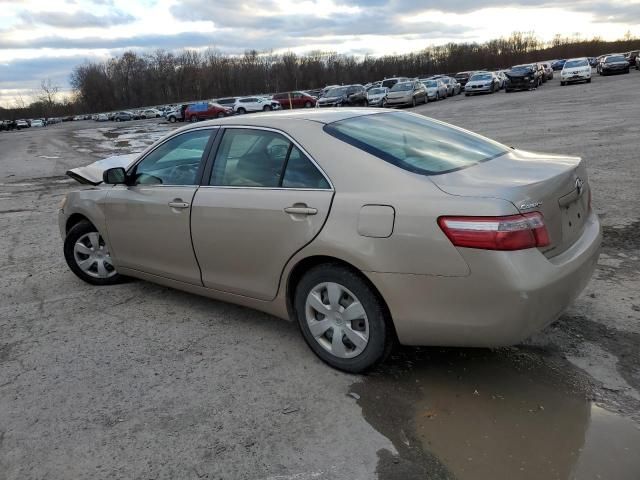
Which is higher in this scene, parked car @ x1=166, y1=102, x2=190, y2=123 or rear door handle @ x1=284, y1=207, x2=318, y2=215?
rear door handle @ x1=284, y1=207, x2=318, y2=215

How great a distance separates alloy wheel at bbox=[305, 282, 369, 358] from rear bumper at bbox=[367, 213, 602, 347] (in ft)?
0.84

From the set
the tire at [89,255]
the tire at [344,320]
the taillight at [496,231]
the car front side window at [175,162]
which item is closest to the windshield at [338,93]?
the tire at [89,255]

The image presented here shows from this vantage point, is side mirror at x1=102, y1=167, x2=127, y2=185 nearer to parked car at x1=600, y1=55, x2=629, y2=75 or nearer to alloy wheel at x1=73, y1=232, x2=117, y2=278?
alloy wheel at x1=73, y1=232, x2=117, y2=278

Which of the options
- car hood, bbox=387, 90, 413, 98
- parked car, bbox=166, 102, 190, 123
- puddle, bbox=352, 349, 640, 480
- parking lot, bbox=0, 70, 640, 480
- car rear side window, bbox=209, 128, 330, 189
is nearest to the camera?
puddle, bbox=352, 349, 640, 480

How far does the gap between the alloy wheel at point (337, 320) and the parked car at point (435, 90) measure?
3756 cm

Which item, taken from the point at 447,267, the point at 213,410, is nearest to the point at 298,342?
the point at 213,410

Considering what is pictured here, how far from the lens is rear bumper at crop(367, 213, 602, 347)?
2.66 m

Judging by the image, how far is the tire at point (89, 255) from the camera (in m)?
5.13

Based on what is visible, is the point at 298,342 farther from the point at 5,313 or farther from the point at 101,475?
the point at 5,313

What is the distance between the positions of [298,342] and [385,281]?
46.0 inches

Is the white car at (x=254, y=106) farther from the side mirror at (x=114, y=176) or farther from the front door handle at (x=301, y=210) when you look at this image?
the front door handle at (x=301, y=210)

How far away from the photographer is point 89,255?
520 centimetres

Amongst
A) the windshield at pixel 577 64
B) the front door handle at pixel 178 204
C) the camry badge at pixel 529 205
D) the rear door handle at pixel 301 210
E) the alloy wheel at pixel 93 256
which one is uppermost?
the windshield at pixel 577 64

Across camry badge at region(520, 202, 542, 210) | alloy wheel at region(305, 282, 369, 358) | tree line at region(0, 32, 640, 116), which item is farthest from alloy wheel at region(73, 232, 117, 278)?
tree line at region(0, 32, 640, 116)
